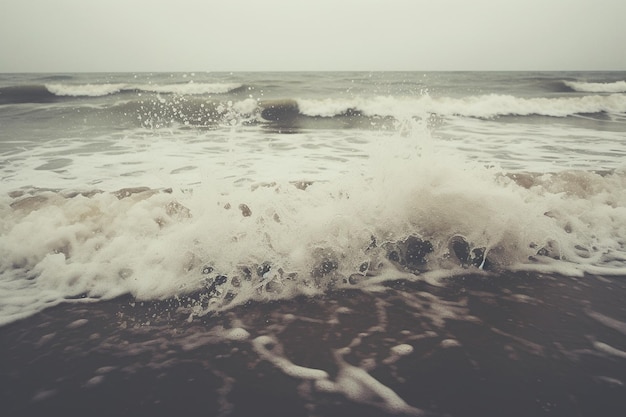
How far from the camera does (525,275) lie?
9.56ft

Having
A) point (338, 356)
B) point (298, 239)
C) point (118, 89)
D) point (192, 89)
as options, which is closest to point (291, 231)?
point (298, 239)

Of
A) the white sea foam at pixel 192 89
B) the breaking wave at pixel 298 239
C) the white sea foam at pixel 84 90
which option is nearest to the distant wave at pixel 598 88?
the white sea foam at pixel 192 89

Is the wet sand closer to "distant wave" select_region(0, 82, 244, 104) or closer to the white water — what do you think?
the white water

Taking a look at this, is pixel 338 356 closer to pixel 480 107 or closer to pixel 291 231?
pixel 291 231

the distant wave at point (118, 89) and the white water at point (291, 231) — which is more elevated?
the distant wave at point (118, 89)

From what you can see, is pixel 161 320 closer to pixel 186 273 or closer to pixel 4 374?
pixel 186 273

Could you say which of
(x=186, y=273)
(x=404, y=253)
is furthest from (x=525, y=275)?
(x=186, y=273)

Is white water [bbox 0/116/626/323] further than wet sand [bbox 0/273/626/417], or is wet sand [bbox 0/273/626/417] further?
white water [bbox 0/116/626/323]

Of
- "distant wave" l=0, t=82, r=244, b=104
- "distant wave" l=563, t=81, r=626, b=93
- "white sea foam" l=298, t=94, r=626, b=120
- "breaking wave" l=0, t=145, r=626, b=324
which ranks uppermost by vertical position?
"distant wave" l=563, t=81, r=626, b=93

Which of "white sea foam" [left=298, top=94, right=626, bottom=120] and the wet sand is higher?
"white sea foam" [left=298, top=94, right=626, bottom=120]

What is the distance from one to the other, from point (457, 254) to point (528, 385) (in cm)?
149

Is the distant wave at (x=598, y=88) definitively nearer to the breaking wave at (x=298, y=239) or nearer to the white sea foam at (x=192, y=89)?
the white sea foam at (x=192, y=89)

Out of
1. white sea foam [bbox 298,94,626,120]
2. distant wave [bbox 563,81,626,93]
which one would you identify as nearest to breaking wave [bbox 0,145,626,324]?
white sea foam [bbox 298,94,626,120]

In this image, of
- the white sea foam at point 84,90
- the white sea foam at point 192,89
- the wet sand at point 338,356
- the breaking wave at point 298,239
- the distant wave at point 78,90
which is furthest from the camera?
the white sea foam at point 192,89
